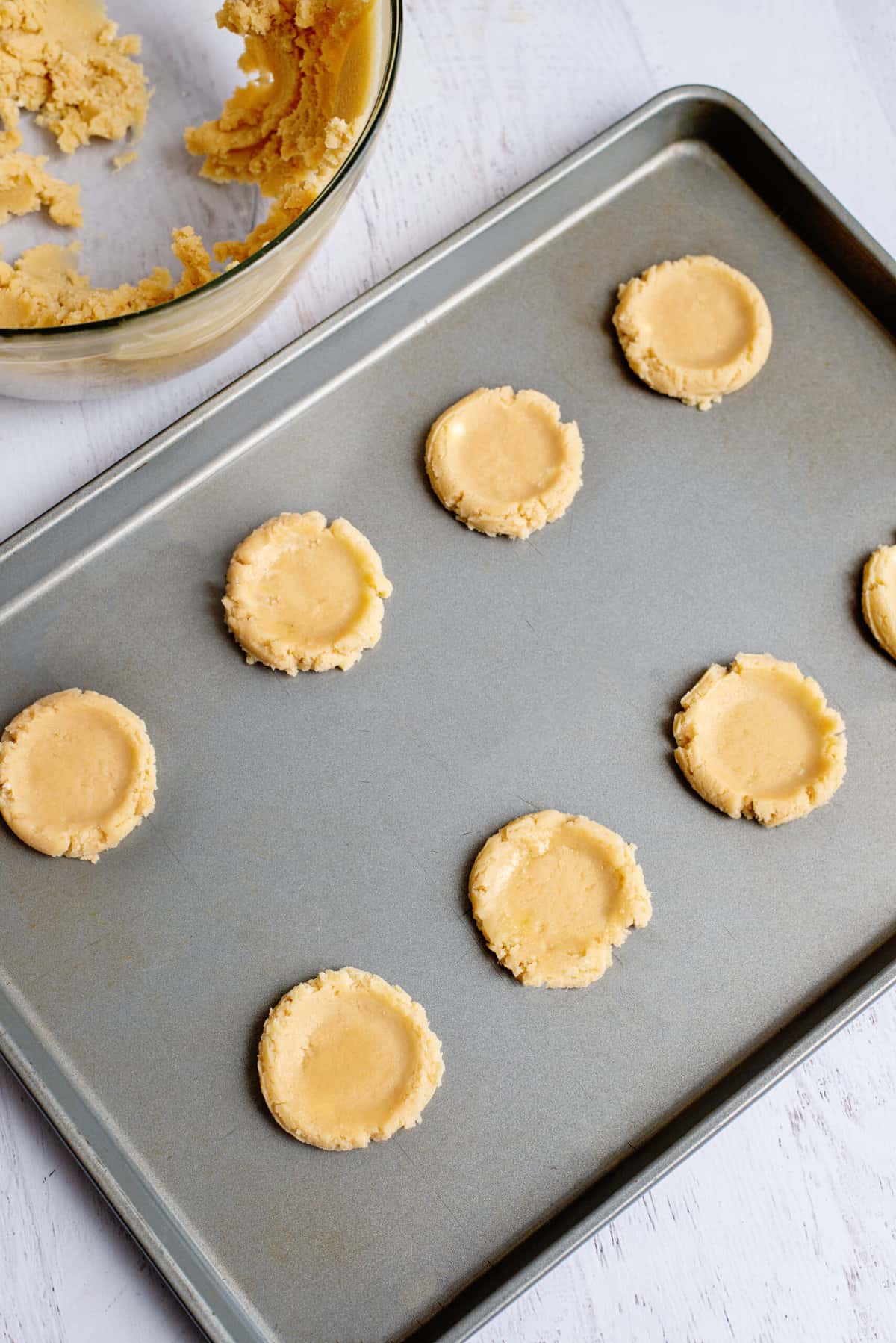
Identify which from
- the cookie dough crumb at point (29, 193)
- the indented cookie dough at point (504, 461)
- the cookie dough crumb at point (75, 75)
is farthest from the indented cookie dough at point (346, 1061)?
the cookie dough crumb at point (75, 75)

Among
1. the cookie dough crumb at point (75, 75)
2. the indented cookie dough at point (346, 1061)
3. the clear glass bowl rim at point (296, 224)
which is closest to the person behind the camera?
the clear glass bowl rim at point (296, 224)

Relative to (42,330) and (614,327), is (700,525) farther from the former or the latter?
(42,330)

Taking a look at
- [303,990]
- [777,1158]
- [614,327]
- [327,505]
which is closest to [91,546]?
[327,505]

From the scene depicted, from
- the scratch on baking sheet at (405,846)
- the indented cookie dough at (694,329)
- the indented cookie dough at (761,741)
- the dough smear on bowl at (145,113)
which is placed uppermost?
the dough smear on bowl at (145,113)

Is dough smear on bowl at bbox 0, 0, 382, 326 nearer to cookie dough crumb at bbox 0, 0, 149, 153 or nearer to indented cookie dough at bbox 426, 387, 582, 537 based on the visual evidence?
cookie dough crumb at bbox 0, 0, 149, 153

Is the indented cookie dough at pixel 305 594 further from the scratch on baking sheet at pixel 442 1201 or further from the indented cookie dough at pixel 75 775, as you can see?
the scratch on baking sheet at pixel 442 1201
